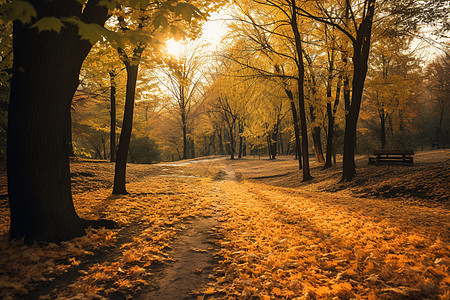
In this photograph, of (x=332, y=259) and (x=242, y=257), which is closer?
(x=332, y=259)

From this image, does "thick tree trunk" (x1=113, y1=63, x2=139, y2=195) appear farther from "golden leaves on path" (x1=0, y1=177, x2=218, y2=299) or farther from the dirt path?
the dirt path

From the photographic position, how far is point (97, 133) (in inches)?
1286

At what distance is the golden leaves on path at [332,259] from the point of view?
2.42 meters

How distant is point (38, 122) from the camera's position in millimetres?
3504

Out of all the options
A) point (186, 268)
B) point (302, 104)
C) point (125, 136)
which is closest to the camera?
point (186, 268)

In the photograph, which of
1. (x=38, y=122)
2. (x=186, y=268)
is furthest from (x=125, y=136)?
(x=186, y=268)

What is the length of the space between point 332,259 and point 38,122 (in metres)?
4.52

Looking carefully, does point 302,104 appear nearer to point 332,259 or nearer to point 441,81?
point 332,259

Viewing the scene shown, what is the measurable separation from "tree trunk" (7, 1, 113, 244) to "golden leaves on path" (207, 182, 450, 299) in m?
2.76

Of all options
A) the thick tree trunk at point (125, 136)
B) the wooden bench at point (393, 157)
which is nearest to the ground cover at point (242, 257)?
the thick tree trunk at point (125, 136)

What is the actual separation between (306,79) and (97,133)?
1115 inches

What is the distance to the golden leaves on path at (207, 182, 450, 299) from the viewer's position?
7.95ft

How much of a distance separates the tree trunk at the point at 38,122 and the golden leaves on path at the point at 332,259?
109 inches

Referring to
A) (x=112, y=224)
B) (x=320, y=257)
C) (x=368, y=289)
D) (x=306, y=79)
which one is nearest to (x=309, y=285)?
(x=368, y=289)
